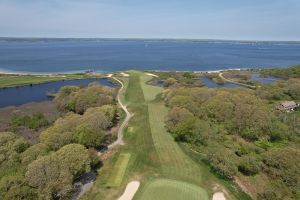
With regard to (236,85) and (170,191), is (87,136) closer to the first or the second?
(170,191)

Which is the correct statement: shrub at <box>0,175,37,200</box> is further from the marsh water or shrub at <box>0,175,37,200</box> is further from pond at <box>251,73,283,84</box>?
pond at <box>251,73,283,84</box>

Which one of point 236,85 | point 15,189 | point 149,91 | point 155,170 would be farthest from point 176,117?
point 236,85

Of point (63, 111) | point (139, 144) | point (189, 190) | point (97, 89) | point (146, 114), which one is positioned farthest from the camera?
point (97, 89)

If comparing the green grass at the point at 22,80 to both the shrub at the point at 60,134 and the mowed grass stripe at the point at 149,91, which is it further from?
the shrub at the point at 60,134

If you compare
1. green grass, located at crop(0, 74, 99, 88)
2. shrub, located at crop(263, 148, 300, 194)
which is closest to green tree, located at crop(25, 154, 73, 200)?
shrub, located at crop(263, 148, 300, 194)

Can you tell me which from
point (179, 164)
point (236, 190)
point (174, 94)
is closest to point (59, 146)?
point (179, 164)

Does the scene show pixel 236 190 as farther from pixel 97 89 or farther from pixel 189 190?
pixel 97 89

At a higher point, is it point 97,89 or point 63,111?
point 97,89
